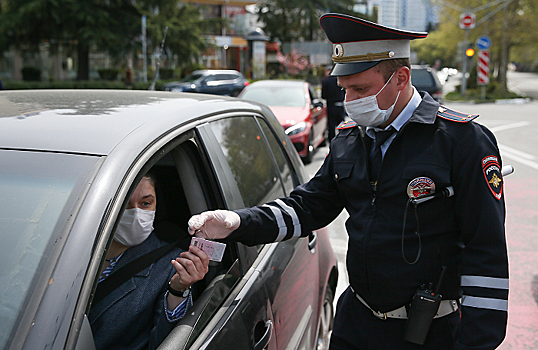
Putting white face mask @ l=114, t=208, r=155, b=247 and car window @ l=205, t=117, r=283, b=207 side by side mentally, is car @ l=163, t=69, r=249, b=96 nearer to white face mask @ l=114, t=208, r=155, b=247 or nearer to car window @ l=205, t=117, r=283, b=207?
car window @ l=205, t=117, r=283, b=207

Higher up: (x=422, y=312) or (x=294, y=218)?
(x=294, y=218)

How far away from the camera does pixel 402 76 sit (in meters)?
1.89

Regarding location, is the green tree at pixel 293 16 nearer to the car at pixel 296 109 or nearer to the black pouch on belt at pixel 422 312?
the car at pixel 296 109

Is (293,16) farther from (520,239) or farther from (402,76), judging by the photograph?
(402,76)

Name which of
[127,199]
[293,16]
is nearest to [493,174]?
[127,199]

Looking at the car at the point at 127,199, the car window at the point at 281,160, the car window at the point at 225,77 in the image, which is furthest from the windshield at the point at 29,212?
the car window at the point at 225,77

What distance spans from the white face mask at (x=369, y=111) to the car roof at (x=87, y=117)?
0.57 m

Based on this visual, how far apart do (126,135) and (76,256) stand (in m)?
0.43

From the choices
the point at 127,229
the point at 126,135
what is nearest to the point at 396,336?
the point at 127,229

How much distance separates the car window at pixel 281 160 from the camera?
2.62 meters

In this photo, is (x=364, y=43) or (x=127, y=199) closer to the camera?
(x=127, y=199)

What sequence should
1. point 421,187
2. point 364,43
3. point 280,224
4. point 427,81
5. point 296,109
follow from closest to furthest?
point 421,187, point 364,43, point 280,224, point 296,109, point 427,81

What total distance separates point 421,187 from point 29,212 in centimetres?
122

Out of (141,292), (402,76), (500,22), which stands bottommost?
(141,292)
